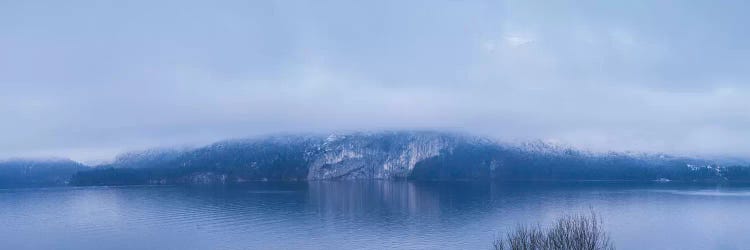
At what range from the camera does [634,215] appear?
95.2 metres

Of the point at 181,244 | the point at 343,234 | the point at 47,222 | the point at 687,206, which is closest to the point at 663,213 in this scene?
the point at 687,206

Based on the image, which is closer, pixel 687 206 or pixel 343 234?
pixel 343 234

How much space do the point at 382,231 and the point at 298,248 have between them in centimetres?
1442

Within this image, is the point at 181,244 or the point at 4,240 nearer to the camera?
the point at 181,244

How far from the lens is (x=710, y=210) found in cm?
10775

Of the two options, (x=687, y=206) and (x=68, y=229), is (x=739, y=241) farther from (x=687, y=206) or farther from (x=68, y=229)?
(x=68, y=229)

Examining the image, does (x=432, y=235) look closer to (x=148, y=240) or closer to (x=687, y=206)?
(x=148, y=240)

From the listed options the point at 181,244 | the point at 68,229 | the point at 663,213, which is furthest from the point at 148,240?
the point at 663,213

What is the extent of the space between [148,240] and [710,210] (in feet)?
314

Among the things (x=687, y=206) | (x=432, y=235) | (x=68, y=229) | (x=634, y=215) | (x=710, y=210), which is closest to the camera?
(x=432, y=235)

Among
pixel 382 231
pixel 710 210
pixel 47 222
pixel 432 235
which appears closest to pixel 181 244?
pixel 382 231

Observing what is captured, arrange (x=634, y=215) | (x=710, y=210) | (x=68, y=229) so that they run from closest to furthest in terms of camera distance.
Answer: (x=68, y=229)
(x=634, y=215)
(x=710, y=210)

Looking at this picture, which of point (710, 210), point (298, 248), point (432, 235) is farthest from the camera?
point (710, 210)

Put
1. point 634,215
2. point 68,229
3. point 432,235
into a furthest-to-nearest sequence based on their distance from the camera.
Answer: point 634,215, point 68,229, point 432,235
